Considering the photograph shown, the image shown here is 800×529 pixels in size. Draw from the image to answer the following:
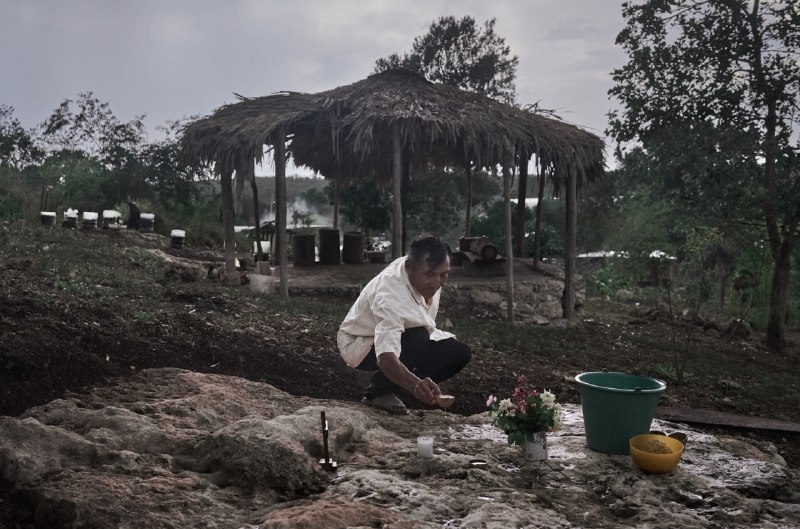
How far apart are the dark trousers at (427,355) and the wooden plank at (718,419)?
180cm

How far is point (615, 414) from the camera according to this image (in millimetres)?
3514

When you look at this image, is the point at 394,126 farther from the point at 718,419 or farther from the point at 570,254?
the point at 718,419

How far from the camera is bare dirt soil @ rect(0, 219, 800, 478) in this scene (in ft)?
14.7

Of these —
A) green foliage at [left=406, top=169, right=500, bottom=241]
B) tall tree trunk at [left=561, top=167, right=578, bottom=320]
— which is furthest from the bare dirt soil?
green foliage at [left=406, top=169, right=500, bottom=241]

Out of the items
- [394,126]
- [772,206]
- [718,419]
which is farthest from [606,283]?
[718,419]

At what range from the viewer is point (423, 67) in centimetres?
2286

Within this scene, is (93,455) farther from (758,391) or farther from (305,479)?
(758,391)

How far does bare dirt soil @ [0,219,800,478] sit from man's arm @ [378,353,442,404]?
1.31m

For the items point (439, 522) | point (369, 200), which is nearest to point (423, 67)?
point (369, 200)

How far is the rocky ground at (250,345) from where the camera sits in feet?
14.4

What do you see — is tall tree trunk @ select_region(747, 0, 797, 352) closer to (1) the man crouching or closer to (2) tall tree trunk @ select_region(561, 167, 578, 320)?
(2) tall tree trunk @ select_region(561, 167, 578, 320)

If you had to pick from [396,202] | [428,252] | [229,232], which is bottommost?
[428,252]

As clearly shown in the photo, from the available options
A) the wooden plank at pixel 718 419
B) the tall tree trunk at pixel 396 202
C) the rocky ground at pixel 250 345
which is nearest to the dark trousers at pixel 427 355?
the rocky ground at pixel 250 345

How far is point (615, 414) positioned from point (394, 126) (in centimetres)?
611
